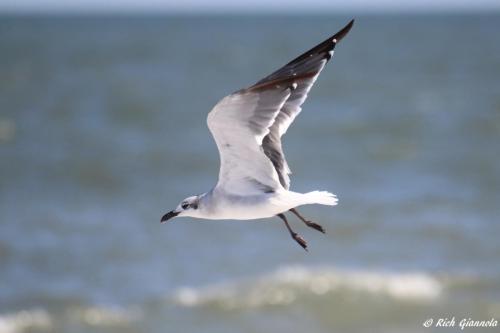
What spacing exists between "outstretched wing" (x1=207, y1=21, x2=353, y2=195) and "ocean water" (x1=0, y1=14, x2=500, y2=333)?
586 centimetres

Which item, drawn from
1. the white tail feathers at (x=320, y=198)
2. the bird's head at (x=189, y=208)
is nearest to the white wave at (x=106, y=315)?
the bird's head at (x=189, y=208)

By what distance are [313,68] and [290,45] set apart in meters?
50.1

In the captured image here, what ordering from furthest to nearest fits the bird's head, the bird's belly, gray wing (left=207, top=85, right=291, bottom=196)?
the bird's head < the bird's belly < gray wing (left=207, top=85, right=291, bottom=196)

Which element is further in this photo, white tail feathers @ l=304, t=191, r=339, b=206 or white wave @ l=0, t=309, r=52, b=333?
white wave @ l=0, t=309, r=52, b=333

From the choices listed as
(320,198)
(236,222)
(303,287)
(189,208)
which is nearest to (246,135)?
(320,198)

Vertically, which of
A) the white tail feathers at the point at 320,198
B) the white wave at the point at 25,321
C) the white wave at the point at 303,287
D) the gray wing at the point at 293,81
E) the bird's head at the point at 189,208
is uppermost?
the white wave at the point at 303,287

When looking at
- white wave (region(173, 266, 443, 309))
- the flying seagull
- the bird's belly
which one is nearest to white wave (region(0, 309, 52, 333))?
white wave (region(173, 266, 443, 309))

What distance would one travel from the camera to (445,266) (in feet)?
42.7

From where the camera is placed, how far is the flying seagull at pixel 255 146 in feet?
17.1

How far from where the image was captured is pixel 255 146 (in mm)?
5316

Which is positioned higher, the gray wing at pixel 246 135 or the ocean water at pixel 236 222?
the ocean water at pixel 236 222

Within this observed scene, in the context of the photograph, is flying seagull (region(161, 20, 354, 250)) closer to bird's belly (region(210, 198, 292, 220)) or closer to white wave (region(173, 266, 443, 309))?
bird's belly (region(210, 198, 292, 220))

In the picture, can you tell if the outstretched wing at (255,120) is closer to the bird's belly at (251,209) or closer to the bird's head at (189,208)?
the bird's belly at (251,209)

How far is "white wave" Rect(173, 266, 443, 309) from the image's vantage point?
1184 centimetres
